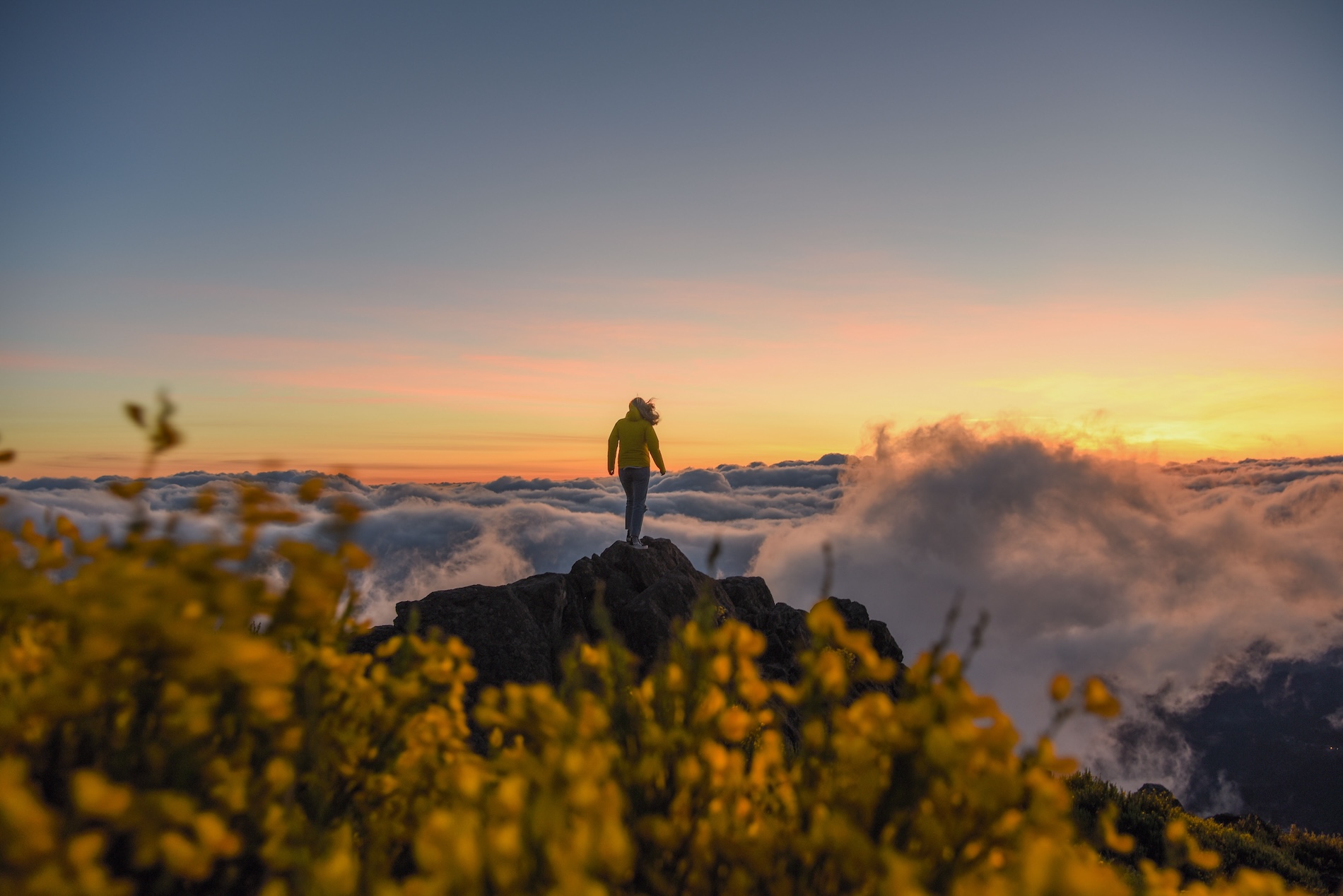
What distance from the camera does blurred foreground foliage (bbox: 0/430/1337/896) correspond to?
1.51m

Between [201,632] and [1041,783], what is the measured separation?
2.30m

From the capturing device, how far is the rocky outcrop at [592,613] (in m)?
10.4

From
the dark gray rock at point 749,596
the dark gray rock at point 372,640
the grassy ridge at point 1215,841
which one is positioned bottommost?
the grassy ridge at point 1215,841

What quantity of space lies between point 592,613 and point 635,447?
5.80 metres

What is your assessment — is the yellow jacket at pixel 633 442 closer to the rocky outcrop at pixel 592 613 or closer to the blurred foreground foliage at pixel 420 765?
the rocky outcrop at pixel 592 613

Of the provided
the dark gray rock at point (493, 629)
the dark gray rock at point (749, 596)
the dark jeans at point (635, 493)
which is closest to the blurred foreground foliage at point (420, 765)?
the dark gray rock at point (493, 629)

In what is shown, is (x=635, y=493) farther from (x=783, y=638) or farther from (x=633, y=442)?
(x=783, y=638)

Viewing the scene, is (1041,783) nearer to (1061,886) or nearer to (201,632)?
(1061,886)

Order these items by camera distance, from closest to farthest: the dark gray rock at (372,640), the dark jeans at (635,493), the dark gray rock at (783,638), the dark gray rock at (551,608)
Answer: the dark gray rock at (372,640), the dark gray rock at (551,608), the dark gray rock at (783,638), the dark jeans at (635,493)

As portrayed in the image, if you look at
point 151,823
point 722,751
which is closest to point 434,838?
point 151,823

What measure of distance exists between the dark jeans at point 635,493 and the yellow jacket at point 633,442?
0.17 m

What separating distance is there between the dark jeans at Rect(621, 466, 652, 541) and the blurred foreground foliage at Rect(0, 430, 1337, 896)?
38.3 feet

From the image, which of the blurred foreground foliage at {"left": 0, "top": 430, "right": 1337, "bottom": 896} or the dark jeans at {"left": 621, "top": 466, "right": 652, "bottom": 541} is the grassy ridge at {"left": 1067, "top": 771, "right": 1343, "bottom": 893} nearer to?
the dark jeans at {"left": 621, "top": 466, "right": 652, "bottom": 541}

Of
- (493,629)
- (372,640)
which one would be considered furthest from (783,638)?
(372,640)
